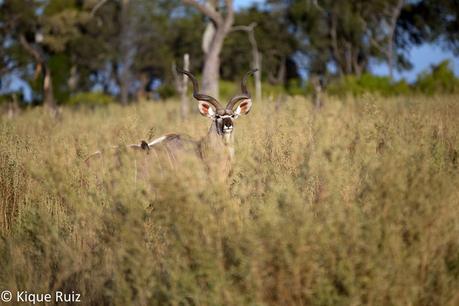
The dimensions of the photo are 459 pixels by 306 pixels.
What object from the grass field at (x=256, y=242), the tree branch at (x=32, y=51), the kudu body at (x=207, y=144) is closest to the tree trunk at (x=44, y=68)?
the tree branch at (x=32, y=51)

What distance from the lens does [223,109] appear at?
22.4 feet

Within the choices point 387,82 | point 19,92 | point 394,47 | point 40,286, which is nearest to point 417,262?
point 40,286

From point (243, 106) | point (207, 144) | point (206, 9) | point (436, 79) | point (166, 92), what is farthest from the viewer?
point (166, 92)

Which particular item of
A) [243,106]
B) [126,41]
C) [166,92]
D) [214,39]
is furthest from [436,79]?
[126,41]

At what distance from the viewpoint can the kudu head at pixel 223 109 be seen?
6.53 m

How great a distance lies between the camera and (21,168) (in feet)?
18.4

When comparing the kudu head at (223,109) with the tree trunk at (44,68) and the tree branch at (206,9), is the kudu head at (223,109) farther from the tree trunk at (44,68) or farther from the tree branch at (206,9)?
the tree trunk at (44,68)

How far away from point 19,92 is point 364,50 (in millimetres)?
26024

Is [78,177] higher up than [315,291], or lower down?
higher up

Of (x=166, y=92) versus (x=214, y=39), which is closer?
(x=214, y=39)

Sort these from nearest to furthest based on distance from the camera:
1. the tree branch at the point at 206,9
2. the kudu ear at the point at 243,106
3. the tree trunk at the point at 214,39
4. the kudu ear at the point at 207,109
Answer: the kudu ear at the point at 207,109 < the kudu ear at the point at 243,106 < the tree branch at the point at 206,9 < the tree trunk at the point at 214,39

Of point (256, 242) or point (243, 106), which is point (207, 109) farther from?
point (256, 242)

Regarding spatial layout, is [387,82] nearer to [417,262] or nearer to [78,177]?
[78,177]

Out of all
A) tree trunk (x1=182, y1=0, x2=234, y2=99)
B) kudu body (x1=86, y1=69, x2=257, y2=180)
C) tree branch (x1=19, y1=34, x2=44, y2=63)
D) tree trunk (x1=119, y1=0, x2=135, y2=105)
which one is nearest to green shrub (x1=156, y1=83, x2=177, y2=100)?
tree branch (x1=19, y1=34, x2=44, y2=63)
